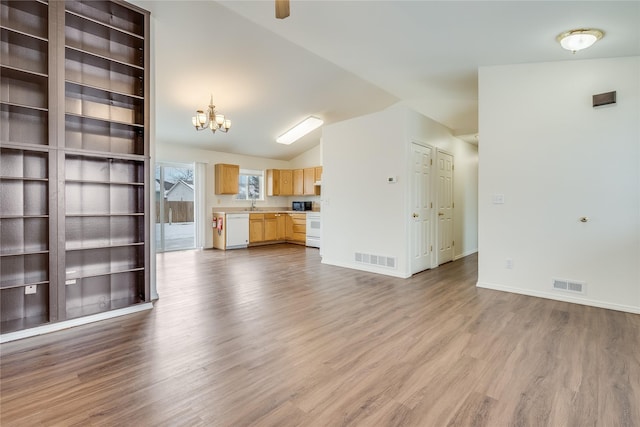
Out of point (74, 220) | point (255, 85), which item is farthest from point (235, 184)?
point (74, 220)

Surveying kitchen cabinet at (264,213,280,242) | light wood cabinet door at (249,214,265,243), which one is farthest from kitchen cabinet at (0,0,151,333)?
kitchen cabinet at (264,213,280,242)

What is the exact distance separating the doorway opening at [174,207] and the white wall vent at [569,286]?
7171 mm

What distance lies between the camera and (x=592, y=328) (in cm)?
282

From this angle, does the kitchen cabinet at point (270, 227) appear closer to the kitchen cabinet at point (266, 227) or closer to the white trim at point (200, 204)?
the kitchen cabinet at point (266, 227)

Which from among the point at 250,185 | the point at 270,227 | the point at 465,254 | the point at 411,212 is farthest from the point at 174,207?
the point at 465,254

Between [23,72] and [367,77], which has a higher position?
[367,77]

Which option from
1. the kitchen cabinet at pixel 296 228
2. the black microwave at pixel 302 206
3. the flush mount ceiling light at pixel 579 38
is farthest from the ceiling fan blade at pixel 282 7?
the black microwave at pixel 302 206

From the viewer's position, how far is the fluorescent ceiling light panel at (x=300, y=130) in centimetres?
727

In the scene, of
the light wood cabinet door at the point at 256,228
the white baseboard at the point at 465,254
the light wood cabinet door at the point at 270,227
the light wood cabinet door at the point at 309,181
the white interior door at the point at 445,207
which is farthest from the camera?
the light wood cabinet door at the point at 309,181

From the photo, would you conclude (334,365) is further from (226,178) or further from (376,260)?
(226,178)

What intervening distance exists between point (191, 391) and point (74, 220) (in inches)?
89.3

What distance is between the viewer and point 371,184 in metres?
5.10

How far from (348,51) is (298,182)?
5.05 m

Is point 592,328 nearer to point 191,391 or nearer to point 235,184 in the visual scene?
point 191,391
